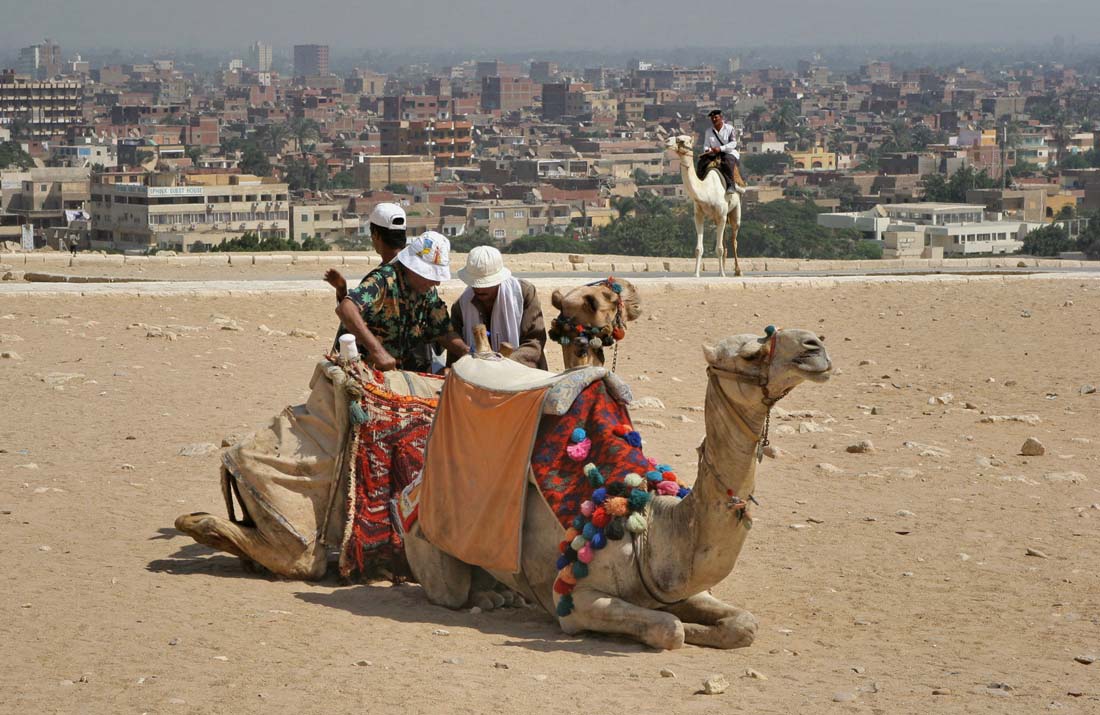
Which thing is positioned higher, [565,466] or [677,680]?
[565,466]

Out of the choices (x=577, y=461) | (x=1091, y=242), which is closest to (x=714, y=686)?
(x=577, y=461)

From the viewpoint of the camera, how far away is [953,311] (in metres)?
17.3

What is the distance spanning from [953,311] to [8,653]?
13041mm

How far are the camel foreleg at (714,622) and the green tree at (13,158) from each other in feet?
394

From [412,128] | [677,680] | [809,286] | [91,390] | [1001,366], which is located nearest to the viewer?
[677,680]

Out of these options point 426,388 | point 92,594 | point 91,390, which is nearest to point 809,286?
point 91,390

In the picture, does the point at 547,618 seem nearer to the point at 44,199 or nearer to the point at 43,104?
the point at 44,199

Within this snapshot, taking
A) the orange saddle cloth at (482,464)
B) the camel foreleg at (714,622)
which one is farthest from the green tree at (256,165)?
the camel foreleg at (714,622)

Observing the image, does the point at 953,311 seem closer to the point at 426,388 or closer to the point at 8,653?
the point at 426,388

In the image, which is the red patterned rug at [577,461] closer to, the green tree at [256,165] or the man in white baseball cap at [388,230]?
the man in white baseball cap at [388,230]

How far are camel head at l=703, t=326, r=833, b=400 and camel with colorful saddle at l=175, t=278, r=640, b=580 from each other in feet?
4.48

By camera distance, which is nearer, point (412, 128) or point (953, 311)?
point (953, 311)

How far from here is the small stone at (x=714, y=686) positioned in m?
5.50

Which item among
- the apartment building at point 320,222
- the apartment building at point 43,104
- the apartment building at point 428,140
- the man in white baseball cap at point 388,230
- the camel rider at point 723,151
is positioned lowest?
the apartment building at point 320,222
